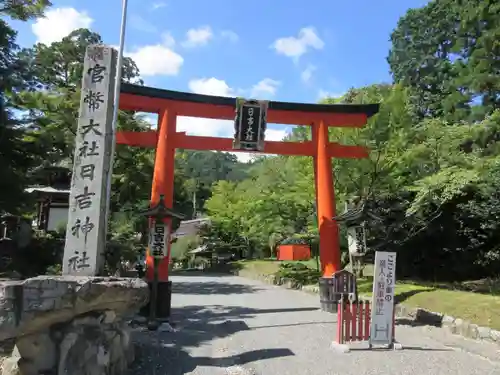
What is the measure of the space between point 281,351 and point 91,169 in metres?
4.52

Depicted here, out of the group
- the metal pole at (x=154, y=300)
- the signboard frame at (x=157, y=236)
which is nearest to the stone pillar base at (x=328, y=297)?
the signboard frame at (x=157, y=236)

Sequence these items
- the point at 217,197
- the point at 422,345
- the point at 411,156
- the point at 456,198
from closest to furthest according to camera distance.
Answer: the point at 422,345 → the point at 411,156 → the point at 456,198 → the point at 217,197

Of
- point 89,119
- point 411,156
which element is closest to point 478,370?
point 89,119

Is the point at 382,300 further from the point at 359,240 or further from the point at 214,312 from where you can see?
the point at 214,312

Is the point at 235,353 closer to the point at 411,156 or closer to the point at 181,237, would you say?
the point at 411,156

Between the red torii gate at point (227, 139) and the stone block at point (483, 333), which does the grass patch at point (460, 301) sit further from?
the red torii gate at point (227, 139)

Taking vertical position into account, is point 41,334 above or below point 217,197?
below

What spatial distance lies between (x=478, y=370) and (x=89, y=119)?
7.26 metres

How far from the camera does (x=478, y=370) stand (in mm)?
6641

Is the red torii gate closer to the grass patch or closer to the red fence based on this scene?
the grass patch

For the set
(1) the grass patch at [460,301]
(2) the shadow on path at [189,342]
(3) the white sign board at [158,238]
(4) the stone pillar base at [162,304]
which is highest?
(3) the white sign board at [158,238]

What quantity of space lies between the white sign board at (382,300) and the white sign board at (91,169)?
15.7 feet

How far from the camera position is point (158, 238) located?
1028 cm

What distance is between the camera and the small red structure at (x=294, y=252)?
31.4 m
